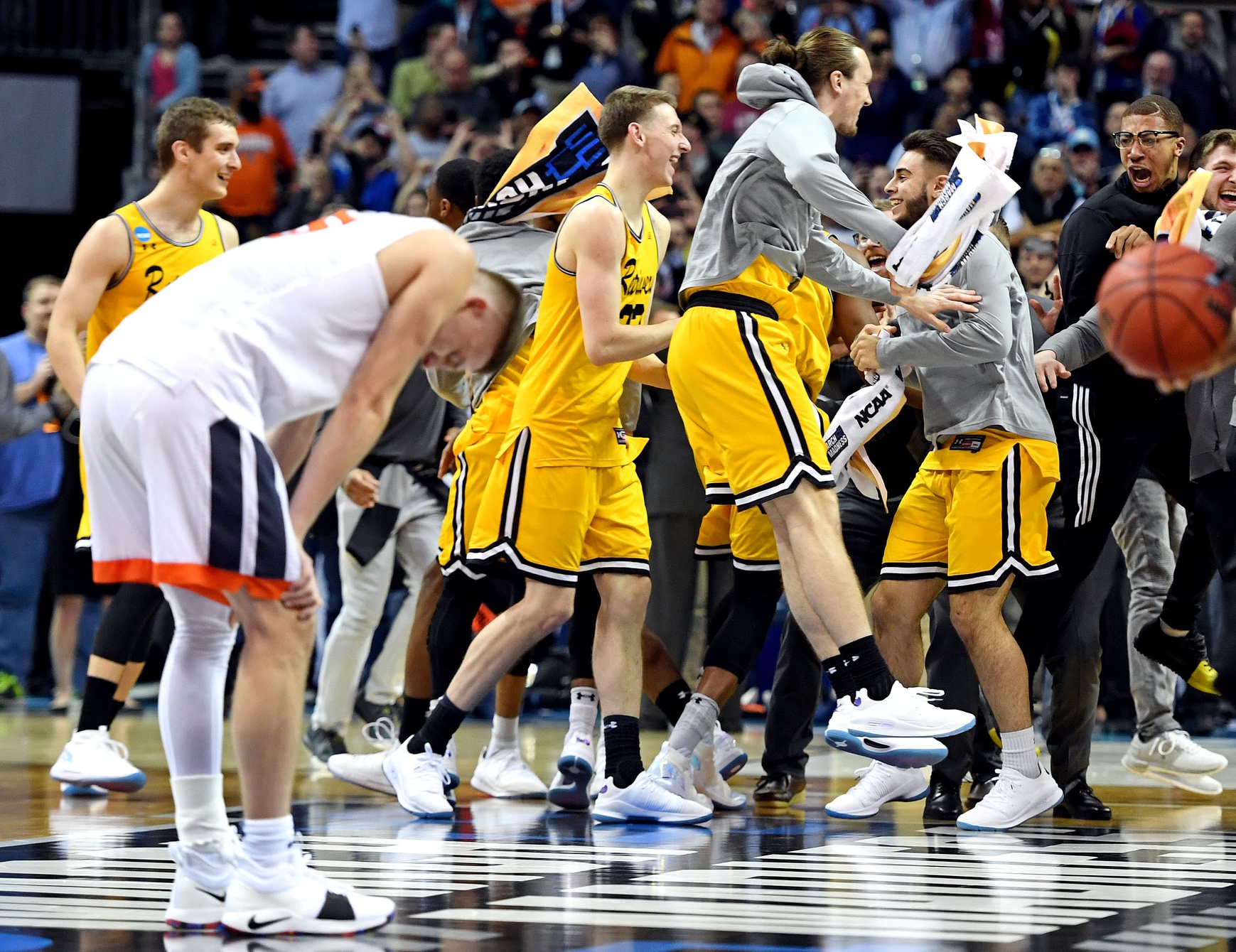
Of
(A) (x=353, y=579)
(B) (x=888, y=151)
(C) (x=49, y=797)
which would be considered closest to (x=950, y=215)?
(A) (x=353, y=579)

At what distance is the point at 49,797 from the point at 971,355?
3.95 meters

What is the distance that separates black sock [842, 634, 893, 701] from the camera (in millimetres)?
5246

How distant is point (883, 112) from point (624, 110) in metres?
8.01

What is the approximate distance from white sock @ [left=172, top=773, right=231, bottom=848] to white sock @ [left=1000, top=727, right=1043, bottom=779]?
9.22 feet

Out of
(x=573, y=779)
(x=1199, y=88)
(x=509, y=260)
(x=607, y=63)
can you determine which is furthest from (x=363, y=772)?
(x=607, y=63)

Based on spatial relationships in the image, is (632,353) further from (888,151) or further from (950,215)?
(888,151)

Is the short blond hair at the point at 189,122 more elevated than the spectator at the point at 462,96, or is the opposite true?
the spectator at the point at 462,96

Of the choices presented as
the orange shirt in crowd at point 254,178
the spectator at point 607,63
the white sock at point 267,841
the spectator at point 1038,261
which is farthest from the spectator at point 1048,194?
the white sock at point 267,841

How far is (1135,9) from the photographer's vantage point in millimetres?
13398

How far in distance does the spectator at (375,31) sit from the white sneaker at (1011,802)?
12200 mm

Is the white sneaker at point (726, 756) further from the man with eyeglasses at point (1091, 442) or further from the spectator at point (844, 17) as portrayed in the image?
the spectator at point (844, 17)

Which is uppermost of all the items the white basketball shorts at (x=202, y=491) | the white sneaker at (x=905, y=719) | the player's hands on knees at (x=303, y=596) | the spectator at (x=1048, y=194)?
the spectator at (x=1048, y=194)

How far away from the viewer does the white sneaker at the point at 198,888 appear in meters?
3.93

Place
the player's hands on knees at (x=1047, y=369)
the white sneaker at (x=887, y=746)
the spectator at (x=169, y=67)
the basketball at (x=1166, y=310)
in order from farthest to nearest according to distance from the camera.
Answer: the spectator at (x=169, y=67) → the player's hands on knees at (x=1047, y=369) → the white sneaker at (x=887, y=746) → the basketball at (x=1166, y=310)
